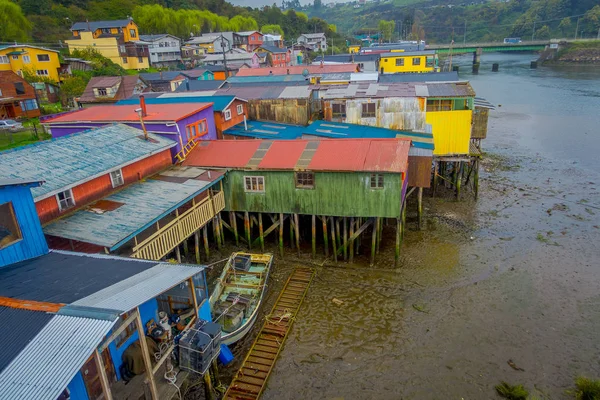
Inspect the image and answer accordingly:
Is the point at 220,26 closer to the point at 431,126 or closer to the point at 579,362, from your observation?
the point at 431,126

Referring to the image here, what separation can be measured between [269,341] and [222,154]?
1094 centimetres

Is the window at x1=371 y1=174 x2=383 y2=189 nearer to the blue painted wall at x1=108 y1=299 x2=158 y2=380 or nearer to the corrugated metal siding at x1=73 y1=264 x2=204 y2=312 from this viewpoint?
the corrugated metal siding at x1=73 y1=264 x2=204 y2=312

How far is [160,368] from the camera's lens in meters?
10.7

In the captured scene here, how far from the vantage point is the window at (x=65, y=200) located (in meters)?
15.4

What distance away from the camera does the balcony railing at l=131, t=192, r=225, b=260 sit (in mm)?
16000

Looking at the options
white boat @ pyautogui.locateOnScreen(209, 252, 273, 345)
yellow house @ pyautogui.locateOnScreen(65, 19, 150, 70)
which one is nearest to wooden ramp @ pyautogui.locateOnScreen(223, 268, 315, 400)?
white boat @ pyautogui.locateOnScreen(209, 252, 273, 345)

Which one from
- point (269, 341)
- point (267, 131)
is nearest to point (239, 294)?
point (269, 341)

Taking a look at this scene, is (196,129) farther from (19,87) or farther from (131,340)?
(19,87)

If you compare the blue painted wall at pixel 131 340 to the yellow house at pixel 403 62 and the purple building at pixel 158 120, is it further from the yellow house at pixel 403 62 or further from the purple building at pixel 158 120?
the yellow house at pixel 403 62

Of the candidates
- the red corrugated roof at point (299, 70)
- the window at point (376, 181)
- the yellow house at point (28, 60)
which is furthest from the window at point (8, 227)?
the yellow house at point (28, 60)

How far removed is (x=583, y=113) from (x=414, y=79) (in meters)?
27.4

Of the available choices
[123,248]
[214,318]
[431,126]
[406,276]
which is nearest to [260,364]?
[214,318]

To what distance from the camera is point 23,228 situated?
38.4 ft

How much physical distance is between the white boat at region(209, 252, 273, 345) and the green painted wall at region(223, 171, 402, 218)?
120 inches
